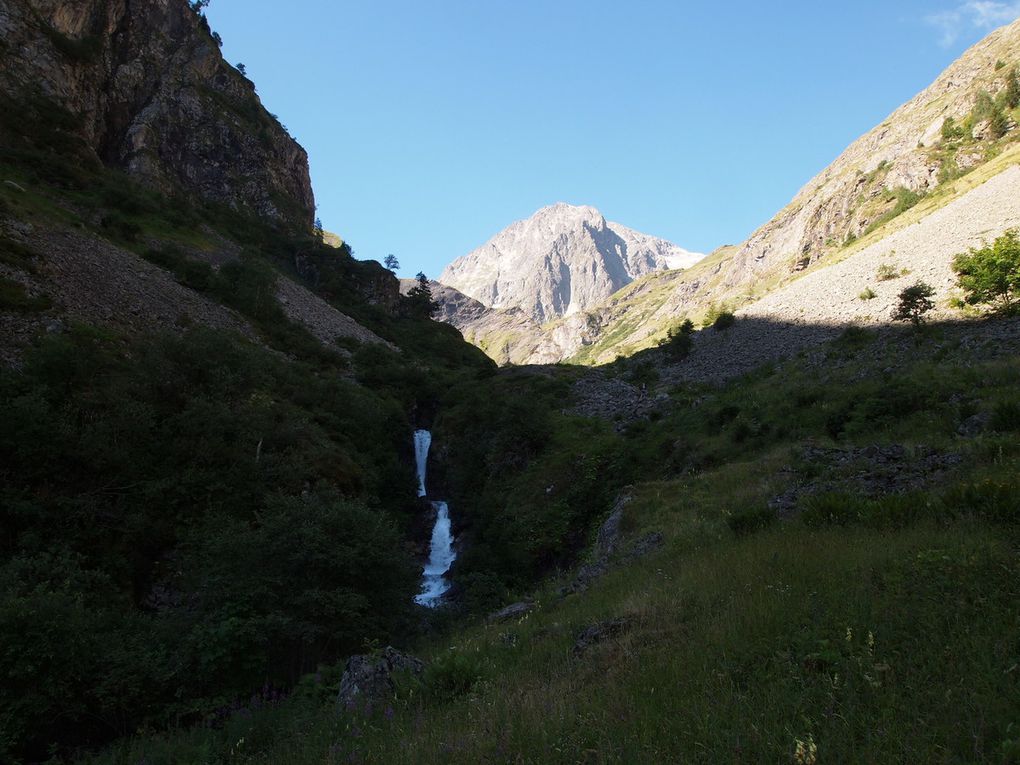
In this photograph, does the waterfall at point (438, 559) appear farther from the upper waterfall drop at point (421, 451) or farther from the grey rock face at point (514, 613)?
the grey rock face at point (514, 613)

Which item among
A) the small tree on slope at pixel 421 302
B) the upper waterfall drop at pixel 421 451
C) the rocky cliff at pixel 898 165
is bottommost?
the upper waterfall drop at pixel 421 451

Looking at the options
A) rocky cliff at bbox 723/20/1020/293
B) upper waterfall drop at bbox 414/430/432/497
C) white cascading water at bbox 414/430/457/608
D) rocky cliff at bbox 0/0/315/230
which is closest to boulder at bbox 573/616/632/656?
white cascading water at bbox 414/430/457/608

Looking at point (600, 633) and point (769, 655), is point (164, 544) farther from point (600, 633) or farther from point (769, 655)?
point (769, 655)

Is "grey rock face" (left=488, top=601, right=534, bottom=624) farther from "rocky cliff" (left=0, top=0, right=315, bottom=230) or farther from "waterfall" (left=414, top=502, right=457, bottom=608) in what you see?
"rocky cliff" (left=0, top=0, right=315, bottom=230)

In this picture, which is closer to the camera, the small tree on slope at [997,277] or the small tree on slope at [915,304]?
the small tree on slope at [997,277]

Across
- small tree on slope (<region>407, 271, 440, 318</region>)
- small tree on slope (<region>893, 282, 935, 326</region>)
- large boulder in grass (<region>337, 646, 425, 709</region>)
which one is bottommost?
large boulder in grass (<region>337, 646, 425, 709</region>)

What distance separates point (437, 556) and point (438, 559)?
0.95 ft

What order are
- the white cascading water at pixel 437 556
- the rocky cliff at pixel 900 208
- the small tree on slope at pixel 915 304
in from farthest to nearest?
the rocky cliff at pixel 900 208 → the white cascading water at pixel 437 556 → the small tree on slope at pixel 915 304

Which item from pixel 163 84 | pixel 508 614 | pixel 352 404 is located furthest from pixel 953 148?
pixel 163 84

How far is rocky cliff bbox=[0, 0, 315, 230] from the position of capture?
47375 millimetres

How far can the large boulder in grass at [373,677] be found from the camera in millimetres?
6309

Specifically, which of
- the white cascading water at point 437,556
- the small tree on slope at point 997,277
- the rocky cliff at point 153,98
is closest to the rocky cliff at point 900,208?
the small tree on slope at point 997,277

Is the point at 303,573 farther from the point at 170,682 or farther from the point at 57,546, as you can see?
the point at 57,546

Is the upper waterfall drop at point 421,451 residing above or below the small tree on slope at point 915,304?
below
